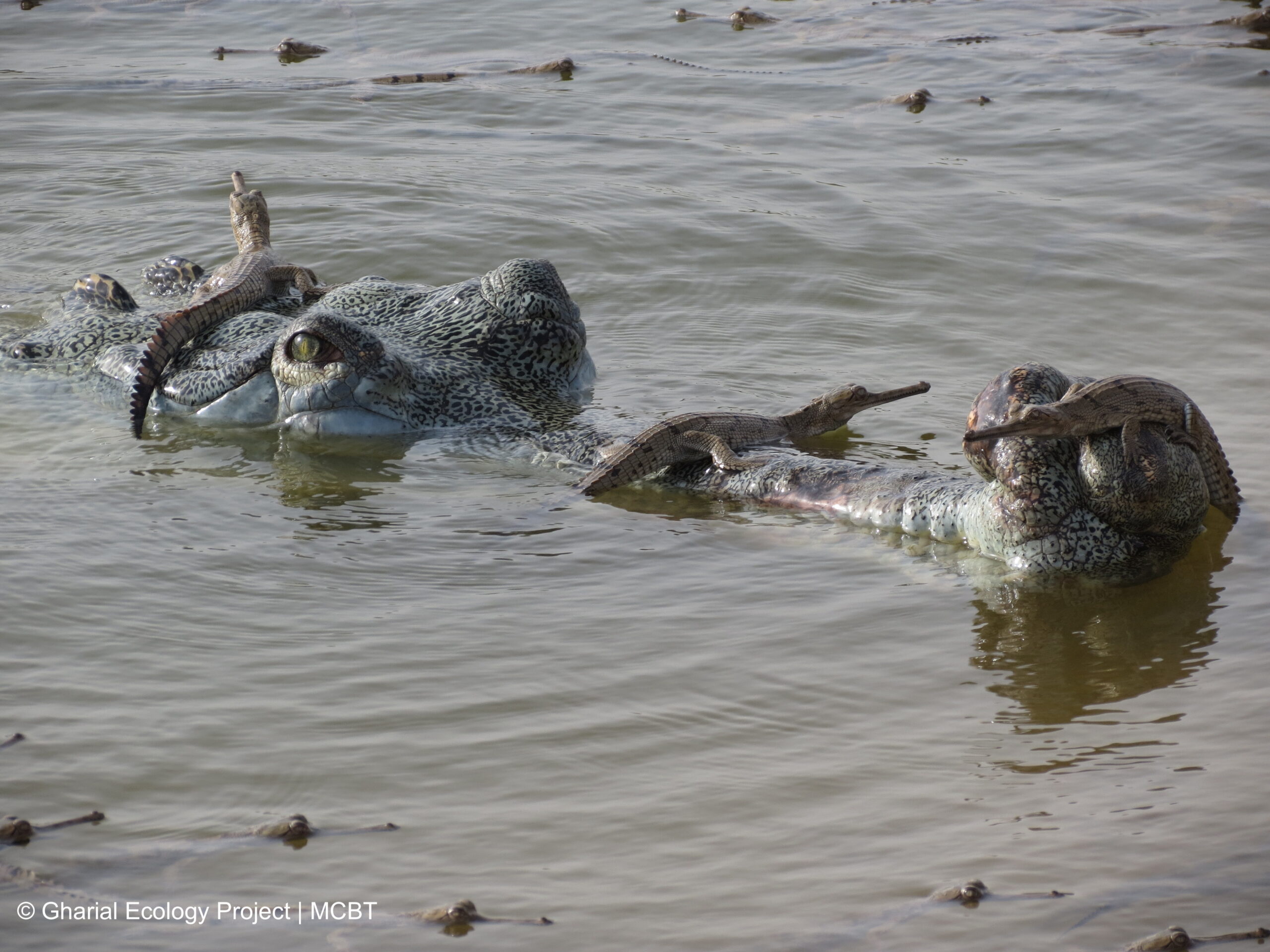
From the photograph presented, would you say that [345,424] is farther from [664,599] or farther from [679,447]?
[664,599]

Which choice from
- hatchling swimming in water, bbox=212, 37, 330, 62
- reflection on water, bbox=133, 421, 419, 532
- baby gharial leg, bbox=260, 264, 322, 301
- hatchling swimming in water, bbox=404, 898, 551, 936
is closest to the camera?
hatchling swimming in water, bbox=404, 898, 551, 936

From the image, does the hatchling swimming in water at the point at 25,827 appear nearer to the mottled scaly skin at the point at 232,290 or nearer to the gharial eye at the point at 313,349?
the gharial eye at the point at 313,349

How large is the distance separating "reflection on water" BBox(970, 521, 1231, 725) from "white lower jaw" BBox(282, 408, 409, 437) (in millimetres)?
2703

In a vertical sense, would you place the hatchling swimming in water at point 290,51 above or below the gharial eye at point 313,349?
above

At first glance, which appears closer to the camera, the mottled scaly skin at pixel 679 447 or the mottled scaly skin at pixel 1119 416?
the mottled scaly skin at pixel 1119 416

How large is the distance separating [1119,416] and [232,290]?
441 cm

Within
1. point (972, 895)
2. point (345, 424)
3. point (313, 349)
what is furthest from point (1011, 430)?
point (313, 349)

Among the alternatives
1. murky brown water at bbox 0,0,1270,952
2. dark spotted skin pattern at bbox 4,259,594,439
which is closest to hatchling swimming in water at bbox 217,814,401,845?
murky brown water at bbox 0,0,1270,952

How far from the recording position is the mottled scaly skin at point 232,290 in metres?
6.50

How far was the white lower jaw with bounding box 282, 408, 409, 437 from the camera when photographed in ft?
19.8

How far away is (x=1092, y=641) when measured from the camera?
4.44 metres

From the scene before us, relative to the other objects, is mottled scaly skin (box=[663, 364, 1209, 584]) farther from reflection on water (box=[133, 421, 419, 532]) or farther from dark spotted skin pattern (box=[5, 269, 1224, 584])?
reflection on water (box=[133, 421, 419, 532])

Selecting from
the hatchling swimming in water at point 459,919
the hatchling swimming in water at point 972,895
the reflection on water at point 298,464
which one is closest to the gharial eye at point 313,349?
the reflection on water at point 298,464

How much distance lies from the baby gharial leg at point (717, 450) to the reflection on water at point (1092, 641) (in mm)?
1144
